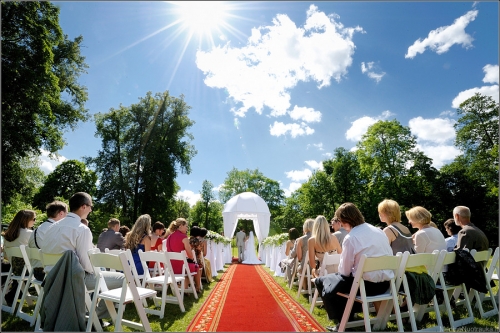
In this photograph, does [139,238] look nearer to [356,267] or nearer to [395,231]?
[356,267]

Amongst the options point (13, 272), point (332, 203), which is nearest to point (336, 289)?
point (13, 272)

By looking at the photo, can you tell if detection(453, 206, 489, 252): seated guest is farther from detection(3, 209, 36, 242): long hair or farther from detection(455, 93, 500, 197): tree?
detection(455, 93, 500, 197): tree

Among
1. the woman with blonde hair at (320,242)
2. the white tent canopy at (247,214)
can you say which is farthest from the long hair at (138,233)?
the white tent canopy at (247,214)

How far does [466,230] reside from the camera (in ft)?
15.1

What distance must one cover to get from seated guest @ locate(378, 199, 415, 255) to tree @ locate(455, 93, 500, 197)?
19173 mm

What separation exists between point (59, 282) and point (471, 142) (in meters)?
24.7

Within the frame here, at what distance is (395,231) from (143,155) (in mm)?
20487

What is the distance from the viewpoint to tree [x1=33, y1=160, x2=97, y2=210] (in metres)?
33.5

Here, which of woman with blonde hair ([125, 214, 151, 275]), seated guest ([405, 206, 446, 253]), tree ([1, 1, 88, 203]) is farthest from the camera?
tree ([1, 1, 88, 203])

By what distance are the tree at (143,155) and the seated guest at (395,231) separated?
1934 centimetres

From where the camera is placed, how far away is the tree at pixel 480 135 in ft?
63.3

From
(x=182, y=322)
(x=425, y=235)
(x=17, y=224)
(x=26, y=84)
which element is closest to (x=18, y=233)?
(x=17, y=224)

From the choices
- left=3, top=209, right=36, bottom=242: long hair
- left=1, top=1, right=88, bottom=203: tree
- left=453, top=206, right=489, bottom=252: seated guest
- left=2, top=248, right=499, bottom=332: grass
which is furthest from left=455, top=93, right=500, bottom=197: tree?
left=1, top=1, right=88, bottom=203: tree

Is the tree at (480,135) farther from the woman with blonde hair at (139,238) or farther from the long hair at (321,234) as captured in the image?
the woman with blonde hair at (139,238)
